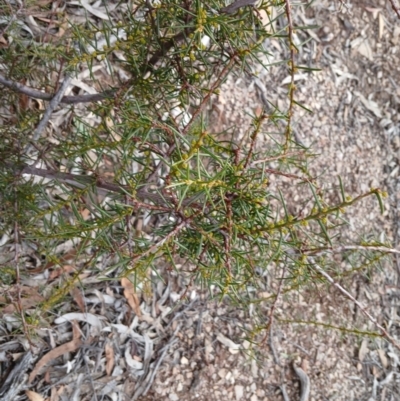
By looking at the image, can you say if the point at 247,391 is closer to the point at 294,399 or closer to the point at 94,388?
the point at 294,399

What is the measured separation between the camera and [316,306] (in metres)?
2.34

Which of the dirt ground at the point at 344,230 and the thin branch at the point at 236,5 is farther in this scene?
the dirt ground at the point at 344,230

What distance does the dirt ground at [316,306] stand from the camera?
6.55 ft

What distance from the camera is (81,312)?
1928mm

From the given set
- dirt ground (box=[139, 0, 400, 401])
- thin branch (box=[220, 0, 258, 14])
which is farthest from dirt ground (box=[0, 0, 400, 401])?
thin branch (box=[220, 0, 258, 14])

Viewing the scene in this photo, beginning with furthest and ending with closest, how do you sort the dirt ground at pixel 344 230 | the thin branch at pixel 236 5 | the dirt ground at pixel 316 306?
1. the dirt ground at pixel 344 230
2. the dirt ground at pixel 316 306
3. the thin branch at pixel 236 5

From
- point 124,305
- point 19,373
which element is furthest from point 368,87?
point 19,373

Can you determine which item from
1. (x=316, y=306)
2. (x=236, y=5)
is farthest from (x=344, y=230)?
(x=236, y=5)

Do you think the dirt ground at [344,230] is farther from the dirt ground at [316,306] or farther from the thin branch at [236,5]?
the thin branch at [236,5]

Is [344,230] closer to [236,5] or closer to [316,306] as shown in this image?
[316,306]

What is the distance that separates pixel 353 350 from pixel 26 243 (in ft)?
4.86

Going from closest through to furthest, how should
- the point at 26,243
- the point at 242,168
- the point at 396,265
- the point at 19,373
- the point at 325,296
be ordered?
the point at 242,168, the point at 19,373, the point at 26,243, the point at 325,296, the point at 396,265

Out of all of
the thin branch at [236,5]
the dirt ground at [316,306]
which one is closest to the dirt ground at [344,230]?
the dirt ground at [316,306]

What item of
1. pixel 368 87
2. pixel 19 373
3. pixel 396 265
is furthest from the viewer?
pixel 368 87
